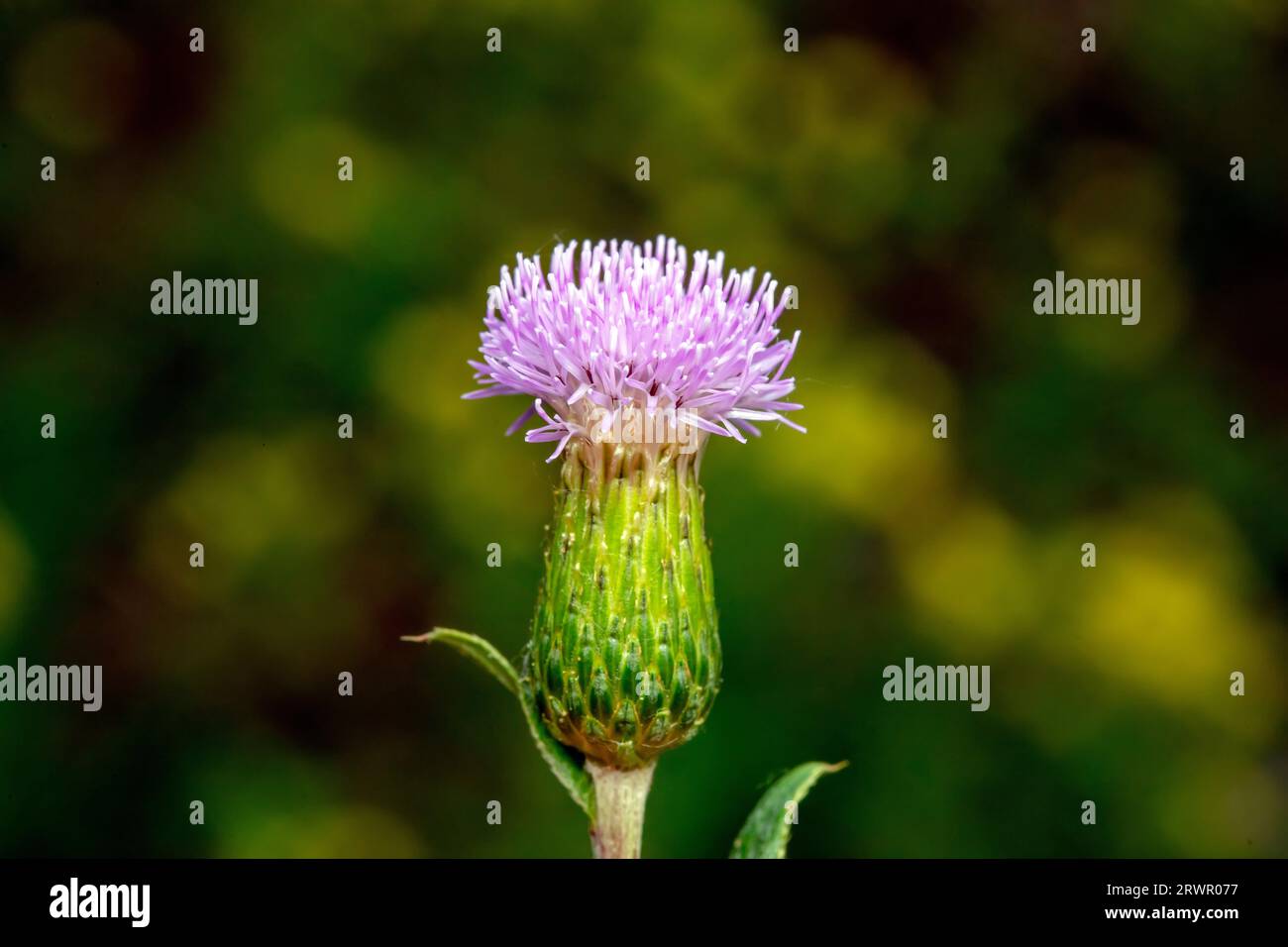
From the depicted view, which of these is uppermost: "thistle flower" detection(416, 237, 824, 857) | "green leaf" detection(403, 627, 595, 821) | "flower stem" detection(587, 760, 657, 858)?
"thistle flower" detection(416, 237, 824, 857)

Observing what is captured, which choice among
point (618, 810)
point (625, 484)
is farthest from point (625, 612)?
point (618, 810)

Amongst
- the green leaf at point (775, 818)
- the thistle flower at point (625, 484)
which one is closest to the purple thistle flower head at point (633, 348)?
the thistle flower at point (625, 484)

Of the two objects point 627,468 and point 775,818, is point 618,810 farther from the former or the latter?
point 627,468

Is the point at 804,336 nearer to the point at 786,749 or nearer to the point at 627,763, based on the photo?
the point at 786,749

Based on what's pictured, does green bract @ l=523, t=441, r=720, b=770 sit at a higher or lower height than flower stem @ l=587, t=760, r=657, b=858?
higher

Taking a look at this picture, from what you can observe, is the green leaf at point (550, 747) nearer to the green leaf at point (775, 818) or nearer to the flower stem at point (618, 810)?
the flower stem at point (618, 810)

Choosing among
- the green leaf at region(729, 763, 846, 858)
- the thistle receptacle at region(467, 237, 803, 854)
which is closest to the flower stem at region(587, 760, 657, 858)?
the thistle receptacle at region(467, 237, 803, 854)

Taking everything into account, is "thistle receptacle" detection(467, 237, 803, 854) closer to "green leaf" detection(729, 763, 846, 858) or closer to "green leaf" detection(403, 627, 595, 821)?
"green leaf" detection(403, 627, 595, 821)

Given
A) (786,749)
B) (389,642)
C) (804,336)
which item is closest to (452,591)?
(389,642)
